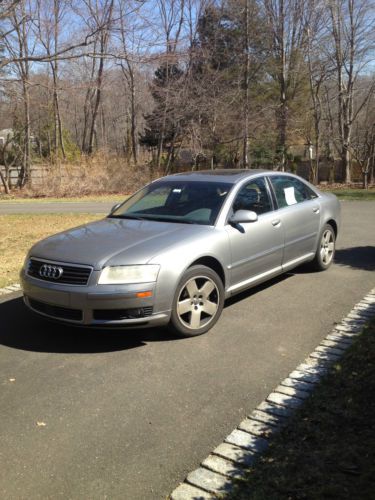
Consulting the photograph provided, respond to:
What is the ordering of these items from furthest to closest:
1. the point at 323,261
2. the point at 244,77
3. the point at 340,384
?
the point at 244,77
the point at 323,261
the point at 340,384

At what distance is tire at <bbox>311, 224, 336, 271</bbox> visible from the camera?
7.09m

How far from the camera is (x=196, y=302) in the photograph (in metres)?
4.87

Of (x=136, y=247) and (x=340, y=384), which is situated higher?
(x=136, y=247)

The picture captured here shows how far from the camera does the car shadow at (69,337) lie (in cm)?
466

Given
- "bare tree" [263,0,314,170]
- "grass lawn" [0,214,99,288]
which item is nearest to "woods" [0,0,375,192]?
"bare tree" [263,0,314,170]

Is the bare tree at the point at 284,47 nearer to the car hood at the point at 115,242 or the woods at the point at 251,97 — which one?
the woods at the point at 251,97

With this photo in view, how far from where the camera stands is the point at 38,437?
10.5ft

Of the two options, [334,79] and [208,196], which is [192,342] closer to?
[208,196]

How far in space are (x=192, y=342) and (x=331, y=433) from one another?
6.13ft

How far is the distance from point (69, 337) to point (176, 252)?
52.9 inches

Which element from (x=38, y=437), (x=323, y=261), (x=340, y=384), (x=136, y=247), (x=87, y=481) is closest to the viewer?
(x=87, y=481)

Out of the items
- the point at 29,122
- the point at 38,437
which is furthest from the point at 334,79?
the point at 38,437

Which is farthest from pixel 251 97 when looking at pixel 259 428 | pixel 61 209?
pixel 259 428

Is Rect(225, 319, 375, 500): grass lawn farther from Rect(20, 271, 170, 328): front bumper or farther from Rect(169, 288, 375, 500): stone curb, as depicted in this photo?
Rect(20, 271, 170, 328): front bumper
